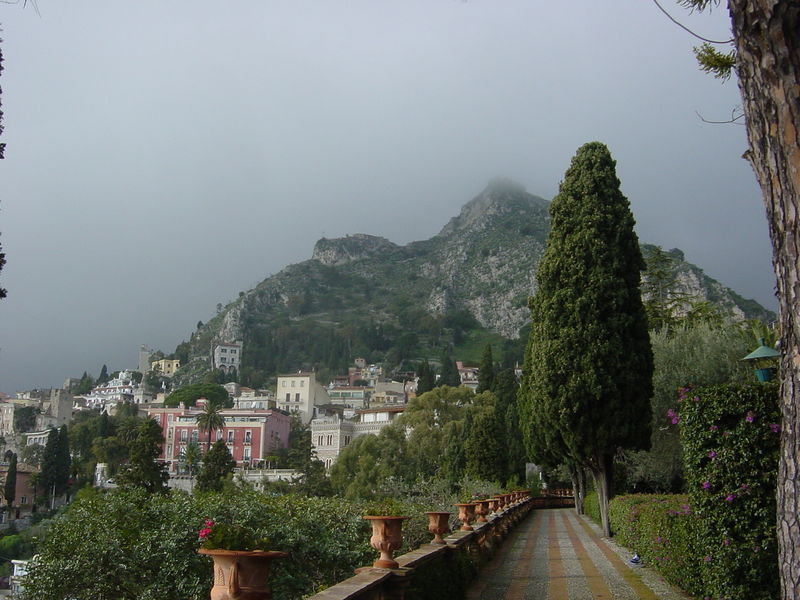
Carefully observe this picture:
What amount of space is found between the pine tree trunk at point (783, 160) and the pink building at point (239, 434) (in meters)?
80.8

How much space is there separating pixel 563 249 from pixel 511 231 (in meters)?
164

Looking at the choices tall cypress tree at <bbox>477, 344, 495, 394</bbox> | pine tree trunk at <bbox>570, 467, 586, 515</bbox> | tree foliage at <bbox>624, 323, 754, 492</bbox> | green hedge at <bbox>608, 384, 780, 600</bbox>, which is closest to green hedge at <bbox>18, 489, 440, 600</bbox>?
green hedge at <bbox>608, 384, 780, 600</bbox>

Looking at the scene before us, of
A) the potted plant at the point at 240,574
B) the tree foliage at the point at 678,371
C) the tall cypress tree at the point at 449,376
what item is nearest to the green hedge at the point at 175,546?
the potted plant at the point at 240,574

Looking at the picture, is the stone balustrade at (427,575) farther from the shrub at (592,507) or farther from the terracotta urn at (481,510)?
the shrub at (592,507)

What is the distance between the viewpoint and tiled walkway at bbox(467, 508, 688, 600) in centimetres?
816

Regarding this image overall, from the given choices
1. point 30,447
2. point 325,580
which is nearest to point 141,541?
point 325,580

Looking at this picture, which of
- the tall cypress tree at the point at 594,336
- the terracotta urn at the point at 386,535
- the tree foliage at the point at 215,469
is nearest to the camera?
the terracotta urn at the point at 386,535

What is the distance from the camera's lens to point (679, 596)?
8.05m

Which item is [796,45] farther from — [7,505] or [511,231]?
[511,231]

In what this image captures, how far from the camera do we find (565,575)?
9.81 metres

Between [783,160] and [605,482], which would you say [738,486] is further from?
[605,482]

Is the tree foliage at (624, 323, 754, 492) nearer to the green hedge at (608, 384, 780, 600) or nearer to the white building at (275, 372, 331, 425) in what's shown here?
the green hedge at (608, 384, 780, 600)

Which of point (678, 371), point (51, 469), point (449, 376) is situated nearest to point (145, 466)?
point (51, 469)

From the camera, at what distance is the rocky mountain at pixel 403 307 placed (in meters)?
149
